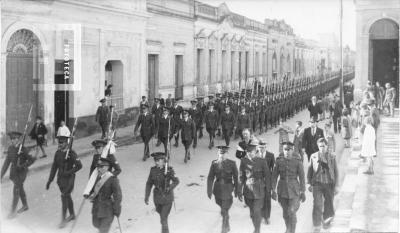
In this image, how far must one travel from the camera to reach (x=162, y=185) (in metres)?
6.75

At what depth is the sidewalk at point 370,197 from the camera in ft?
23.9

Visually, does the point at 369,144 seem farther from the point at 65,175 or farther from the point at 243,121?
the point at 65,175

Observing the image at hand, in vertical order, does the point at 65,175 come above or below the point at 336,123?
below

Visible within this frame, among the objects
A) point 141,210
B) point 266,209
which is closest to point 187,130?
point 141,210

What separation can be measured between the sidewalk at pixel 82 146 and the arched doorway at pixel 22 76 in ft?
3.03

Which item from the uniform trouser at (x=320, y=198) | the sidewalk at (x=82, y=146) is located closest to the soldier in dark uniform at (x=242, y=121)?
the sidewalk at (x=82, y=146)

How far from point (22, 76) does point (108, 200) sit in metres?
7.23

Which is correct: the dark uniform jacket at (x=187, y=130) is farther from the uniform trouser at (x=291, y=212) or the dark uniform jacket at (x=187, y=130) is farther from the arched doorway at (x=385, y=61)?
the arched doorway at (x=385, y=61)

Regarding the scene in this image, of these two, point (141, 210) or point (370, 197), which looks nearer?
point (141, 210)

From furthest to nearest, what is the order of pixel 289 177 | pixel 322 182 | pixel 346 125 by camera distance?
1. pixel 346 125
2. pixel 322 182
3. pixel 289 177

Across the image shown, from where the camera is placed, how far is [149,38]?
18969 millimetres

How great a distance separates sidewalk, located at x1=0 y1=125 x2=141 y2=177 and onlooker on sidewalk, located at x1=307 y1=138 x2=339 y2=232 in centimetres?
594

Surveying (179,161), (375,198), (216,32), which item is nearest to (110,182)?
(375,198)

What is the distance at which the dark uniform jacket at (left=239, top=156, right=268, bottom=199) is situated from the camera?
698 cm
